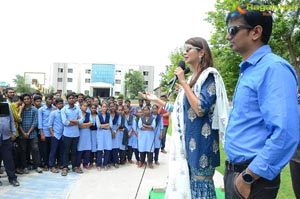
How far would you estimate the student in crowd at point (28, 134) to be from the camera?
6.40 meters

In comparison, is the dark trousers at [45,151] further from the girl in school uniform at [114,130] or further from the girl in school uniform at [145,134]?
the girl in school uniform at [145,134]

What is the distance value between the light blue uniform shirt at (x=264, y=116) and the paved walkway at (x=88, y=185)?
3.03 metres

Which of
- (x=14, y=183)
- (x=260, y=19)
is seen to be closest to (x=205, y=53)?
(x=260, y=19)

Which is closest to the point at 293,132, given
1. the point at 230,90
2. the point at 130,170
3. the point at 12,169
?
the point at 12,169

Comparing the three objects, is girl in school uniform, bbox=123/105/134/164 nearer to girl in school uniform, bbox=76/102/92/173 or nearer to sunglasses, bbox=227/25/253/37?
girl in school uniform, bbox=76/102/92/173

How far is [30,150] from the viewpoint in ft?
21.9

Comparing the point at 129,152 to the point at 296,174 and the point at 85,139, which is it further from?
the point at 296,174

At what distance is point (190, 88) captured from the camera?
2404mm

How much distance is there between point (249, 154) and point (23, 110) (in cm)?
594

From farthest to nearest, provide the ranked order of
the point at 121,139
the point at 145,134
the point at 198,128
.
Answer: the point at 121,139 → the point at 145,134 → the point at 198,128

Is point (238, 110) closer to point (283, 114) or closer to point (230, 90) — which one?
point (283, 114)

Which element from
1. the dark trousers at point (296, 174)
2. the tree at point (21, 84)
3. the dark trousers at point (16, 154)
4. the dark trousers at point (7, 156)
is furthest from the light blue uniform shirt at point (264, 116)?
the tree at point (21, 84)

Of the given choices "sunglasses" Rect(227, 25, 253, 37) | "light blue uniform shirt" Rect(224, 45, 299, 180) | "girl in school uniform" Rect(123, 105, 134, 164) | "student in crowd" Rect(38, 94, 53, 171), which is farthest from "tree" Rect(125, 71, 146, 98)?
"light blue uniform shirt" Rect(224, 45, 299, 180)

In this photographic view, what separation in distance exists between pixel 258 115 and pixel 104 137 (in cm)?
608
